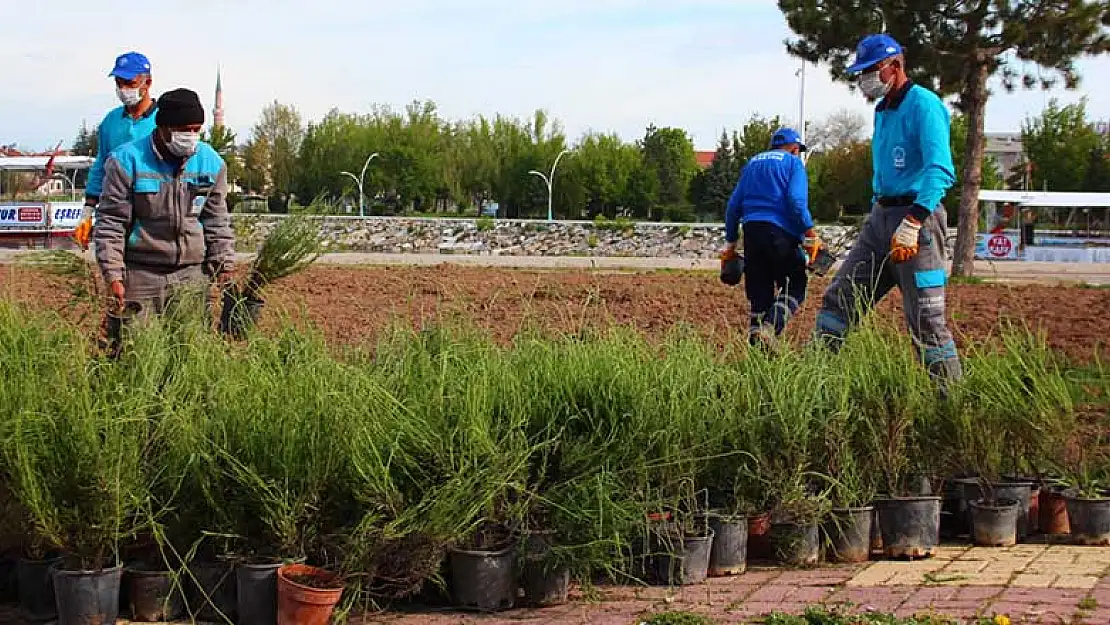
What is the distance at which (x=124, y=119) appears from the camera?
6.69 meters

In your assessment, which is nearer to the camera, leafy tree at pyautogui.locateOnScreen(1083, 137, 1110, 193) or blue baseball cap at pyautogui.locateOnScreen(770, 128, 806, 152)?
blue baseball cap at pyautogui.locateOnScreen(770, 128, 806, 152)

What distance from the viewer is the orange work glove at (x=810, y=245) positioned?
798 cm

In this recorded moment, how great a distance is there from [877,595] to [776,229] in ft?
13.4

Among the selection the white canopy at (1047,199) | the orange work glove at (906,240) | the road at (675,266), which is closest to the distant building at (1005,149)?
the white canopy at (1047,199)

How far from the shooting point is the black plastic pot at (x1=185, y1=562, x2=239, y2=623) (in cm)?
404

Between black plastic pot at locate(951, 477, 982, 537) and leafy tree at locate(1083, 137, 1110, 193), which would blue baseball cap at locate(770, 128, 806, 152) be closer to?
black plastic pot at locate(951, 477, 982, 537)

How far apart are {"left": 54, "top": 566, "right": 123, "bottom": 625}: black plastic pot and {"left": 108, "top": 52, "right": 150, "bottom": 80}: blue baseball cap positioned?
330 centimetres

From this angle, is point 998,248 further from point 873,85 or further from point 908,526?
point 908,526

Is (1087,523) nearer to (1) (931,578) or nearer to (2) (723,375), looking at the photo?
(1) (931,578)

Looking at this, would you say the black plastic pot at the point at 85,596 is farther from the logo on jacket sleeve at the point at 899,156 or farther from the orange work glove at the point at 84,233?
the logo on jacket sleeve at the point at 899,156

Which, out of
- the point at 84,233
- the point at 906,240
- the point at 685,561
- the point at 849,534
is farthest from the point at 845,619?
the point at 84,233

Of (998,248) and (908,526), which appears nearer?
(908,526)

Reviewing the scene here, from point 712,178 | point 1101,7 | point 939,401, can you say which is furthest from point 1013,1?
point 712,178

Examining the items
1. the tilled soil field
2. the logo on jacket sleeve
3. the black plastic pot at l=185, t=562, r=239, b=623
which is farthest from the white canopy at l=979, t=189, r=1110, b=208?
the black plastic pot at l=185, t=562, r=239, b=623
